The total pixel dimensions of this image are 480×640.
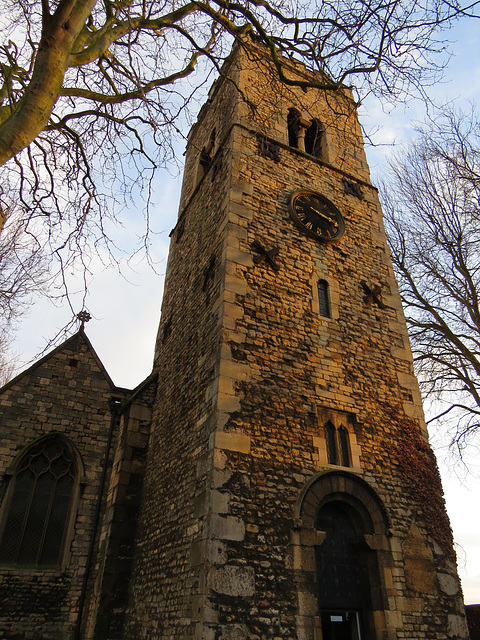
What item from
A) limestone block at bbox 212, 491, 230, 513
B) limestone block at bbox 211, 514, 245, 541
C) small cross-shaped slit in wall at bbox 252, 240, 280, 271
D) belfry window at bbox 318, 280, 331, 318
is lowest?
limestone block at bbox 211, 514, 245, 541

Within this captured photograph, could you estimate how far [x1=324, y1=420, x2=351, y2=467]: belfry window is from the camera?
796 cm

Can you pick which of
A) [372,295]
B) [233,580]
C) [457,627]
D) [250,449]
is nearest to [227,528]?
[233,580]

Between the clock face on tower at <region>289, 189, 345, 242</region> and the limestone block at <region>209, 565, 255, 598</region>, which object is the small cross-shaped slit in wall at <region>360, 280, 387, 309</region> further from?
the limestone block at <region>209, 565, 255, 598</region>

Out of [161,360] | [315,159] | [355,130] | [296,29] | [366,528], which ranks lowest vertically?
[366,528]

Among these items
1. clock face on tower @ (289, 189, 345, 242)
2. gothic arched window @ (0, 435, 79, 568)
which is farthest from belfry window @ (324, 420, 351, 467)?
gothic arched window @ (0, 435, 79, 568)

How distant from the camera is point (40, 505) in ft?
34.3

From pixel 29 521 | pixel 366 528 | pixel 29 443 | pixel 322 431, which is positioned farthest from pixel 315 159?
pixel 29 521

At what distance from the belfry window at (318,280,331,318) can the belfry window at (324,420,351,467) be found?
2.32 metres

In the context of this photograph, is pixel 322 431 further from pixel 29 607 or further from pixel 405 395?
pixel 29 607

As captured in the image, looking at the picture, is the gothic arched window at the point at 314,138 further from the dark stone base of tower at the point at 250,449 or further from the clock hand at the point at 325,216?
the clock hand at the point at 325,216

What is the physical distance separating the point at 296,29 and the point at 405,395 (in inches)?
266

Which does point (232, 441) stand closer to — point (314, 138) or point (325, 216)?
point (325, 216)

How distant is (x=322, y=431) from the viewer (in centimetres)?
804

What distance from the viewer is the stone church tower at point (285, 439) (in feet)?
21.6
